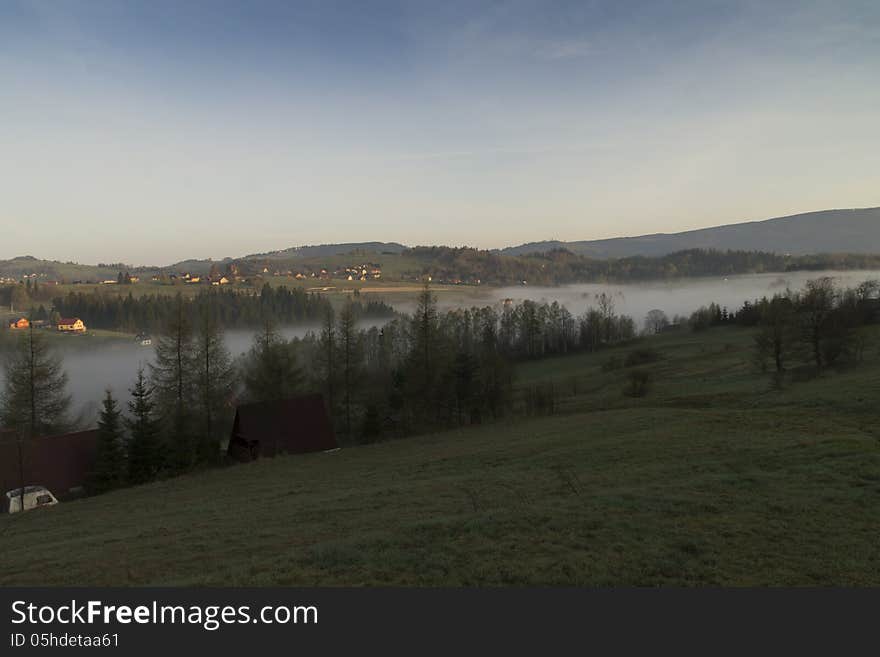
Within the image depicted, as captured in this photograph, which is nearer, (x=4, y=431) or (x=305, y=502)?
(x=305, y=502)

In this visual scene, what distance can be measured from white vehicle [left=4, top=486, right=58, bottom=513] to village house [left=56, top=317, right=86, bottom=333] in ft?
269

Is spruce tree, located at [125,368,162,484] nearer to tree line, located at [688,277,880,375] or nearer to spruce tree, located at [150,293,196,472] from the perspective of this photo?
spruce tree, located at [150,293,196,472]

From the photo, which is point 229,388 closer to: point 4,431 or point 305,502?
point 4,431

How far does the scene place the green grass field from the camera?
941 centimetres

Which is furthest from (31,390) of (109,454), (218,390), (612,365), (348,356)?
(612,365)

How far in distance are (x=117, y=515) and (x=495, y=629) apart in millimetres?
19388

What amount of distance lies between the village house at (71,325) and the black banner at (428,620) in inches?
4210

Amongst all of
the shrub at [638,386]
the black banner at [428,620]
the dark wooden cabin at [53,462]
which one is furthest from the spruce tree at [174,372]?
the shrub at [638,386]

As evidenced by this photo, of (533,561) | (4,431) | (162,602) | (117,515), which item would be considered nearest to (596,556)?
(533,561)

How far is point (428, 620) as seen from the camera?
7.05 meters

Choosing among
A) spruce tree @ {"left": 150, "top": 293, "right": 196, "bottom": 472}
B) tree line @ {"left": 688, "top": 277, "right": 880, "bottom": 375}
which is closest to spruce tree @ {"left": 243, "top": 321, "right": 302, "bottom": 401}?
spruce tree @ {"left": 150, "top": 293, "right": 196, "bottom": 472}

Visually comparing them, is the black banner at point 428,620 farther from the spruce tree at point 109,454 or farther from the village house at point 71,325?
the village house at point 71,325

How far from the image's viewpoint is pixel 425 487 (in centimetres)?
1830

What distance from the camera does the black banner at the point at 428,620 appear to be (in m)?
6.64
